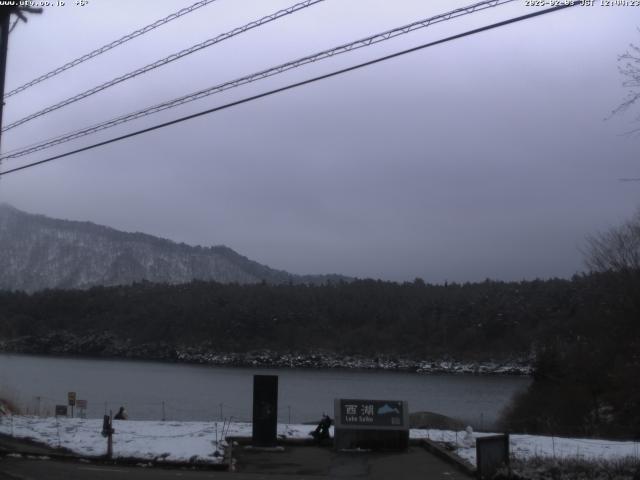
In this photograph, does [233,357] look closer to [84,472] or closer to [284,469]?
[284,469]

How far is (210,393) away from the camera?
70.9 m

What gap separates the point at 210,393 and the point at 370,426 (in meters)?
53.3

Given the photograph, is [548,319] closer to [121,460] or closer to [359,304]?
[359,304]

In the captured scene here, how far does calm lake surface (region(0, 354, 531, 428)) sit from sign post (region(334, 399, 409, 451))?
63.3ft

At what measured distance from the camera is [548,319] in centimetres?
10300

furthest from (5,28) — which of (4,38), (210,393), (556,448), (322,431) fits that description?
(210,393)

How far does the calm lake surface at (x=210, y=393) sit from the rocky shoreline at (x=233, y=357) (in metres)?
7.44

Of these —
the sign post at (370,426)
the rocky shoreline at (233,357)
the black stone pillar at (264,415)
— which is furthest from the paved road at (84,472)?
the rocky shoreline at (233,357)

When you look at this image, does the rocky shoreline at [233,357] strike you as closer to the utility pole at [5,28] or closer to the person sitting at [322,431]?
the person sitting at [322,431]

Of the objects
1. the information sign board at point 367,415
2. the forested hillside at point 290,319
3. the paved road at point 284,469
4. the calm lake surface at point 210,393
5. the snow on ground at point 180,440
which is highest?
the forested hillside at point 290,319

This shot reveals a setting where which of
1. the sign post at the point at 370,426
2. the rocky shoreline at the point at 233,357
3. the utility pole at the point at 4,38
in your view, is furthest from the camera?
the rocky shoreline at the point at 233,357

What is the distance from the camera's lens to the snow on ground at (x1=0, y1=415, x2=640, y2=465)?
698 inches

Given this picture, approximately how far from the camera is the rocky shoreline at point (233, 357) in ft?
409

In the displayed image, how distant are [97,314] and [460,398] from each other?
336ft
